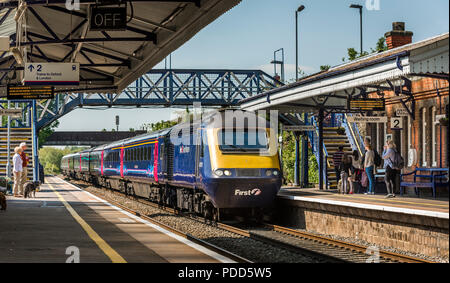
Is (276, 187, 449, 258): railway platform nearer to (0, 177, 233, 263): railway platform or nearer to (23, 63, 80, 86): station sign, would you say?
(0, 177, 233, 263): railway platform

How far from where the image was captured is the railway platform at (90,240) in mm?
10031

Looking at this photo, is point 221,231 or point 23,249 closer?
point 23,249

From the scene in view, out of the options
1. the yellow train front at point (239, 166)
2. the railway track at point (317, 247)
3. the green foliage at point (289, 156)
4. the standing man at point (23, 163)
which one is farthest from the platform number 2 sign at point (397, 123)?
the green foliage at point (289, 156)

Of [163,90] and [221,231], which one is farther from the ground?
[163,90]

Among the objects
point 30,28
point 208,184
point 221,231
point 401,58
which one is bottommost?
point 221,231

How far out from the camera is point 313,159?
3475cm

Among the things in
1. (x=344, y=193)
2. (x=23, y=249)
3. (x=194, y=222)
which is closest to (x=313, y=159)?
(x=344, y=193)

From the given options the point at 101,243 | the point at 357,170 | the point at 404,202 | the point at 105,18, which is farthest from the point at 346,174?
the point at 101,243

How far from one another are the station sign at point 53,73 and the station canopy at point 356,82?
6.13 m

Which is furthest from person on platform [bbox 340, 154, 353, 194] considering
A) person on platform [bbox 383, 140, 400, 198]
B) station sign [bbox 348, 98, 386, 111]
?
person on platform [bbox 383, 140, 400, 198]

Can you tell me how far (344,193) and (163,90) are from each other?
35350mm

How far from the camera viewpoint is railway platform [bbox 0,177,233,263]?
1003 centimetres
